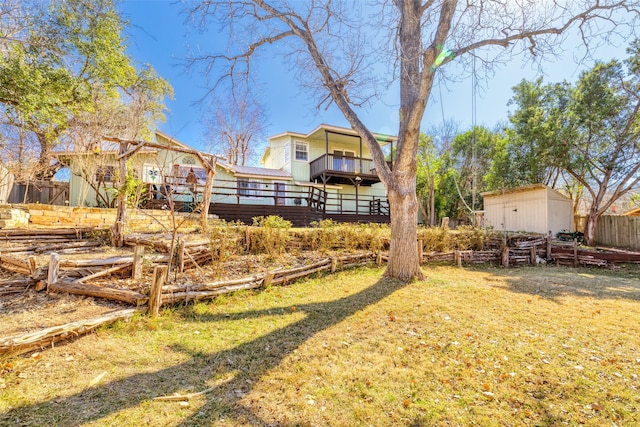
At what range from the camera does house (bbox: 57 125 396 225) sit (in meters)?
13.1

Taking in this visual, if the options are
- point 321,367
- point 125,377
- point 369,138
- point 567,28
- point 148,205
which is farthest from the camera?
point 148,205

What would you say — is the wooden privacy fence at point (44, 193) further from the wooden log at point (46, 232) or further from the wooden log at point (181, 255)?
the wooden log at point (181, 255)

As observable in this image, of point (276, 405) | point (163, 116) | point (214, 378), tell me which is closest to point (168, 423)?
point (214, 378)

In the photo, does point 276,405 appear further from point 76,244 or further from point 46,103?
point 46,103

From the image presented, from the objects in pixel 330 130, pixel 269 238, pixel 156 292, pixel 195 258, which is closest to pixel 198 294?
pixel 156 292

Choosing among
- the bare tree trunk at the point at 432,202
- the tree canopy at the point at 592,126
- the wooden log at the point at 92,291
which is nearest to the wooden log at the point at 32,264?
the wooden log at the point at 92,291

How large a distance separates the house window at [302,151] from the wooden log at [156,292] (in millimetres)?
15199

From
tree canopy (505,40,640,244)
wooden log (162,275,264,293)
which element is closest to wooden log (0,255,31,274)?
wooden log (162,275,264,293)

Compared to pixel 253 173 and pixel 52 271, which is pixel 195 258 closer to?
pixel 52 271

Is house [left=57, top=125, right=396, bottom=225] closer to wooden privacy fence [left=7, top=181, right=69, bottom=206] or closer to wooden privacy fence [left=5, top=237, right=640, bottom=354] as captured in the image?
wooden privacy fence [left=7, top=181, right=69, bottom=206]

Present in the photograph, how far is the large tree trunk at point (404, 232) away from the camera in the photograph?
6250mm

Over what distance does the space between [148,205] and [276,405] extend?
12.1 meters

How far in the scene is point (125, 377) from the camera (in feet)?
8.81

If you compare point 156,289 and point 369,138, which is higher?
point 369,138
